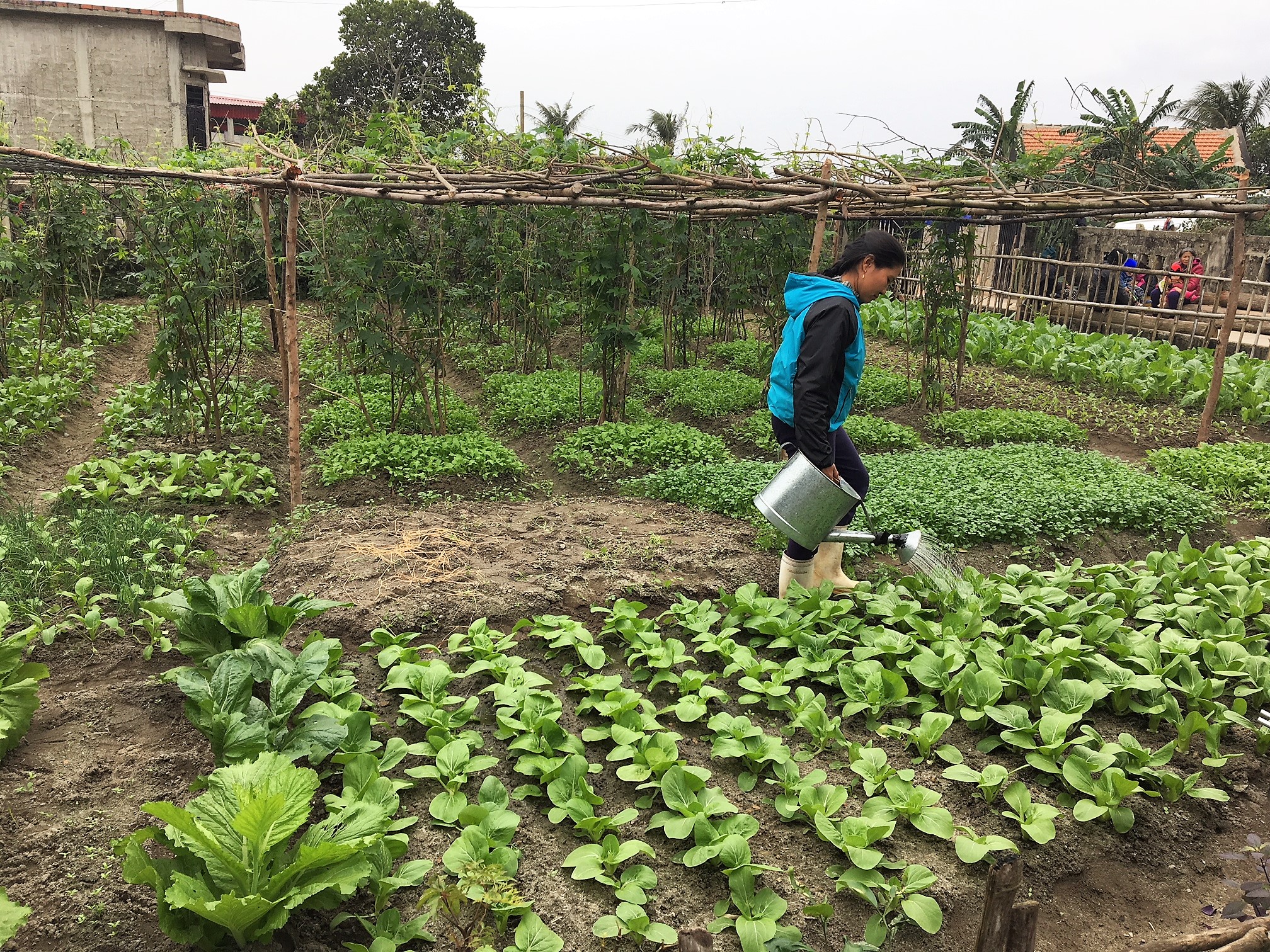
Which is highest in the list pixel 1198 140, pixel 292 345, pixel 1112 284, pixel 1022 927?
pixel 1198 140

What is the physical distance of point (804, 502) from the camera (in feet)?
13.1

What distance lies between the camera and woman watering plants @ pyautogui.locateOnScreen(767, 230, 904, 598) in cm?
388

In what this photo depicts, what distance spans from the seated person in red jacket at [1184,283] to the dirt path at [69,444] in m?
14.5

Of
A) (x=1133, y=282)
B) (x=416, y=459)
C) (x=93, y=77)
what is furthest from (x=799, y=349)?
(x=93, y=77)

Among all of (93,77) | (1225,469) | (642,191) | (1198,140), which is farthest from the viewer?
(1198,140)

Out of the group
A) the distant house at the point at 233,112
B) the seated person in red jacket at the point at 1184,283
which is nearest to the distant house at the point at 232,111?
the distant house at the point at 233,112

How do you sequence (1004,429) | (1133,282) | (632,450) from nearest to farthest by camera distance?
(632,450) → (1004,429) → (1133,282)

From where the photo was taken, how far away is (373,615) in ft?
13.6

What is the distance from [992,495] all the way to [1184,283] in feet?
33.1

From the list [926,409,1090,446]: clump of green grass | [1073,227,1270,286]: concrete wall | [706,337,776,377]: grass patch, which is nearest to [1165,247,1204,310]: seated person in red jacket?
[1073,227,1270,286]: concrete wall

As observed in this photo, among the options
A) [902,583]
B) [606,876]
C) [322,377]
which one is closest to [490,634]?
[606,876]

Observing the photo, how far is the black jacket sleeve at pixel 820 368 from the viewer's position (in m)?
3.87

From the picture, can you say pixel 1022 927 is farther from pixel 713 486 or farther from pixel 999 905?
pixel 713 486

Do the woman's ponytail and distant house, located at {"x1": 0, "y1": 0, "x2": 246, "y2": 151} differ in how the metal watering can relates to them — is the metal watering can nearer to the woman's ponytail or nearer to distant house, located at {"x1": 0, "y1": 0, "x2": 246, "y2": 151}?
the woman's ponytail
